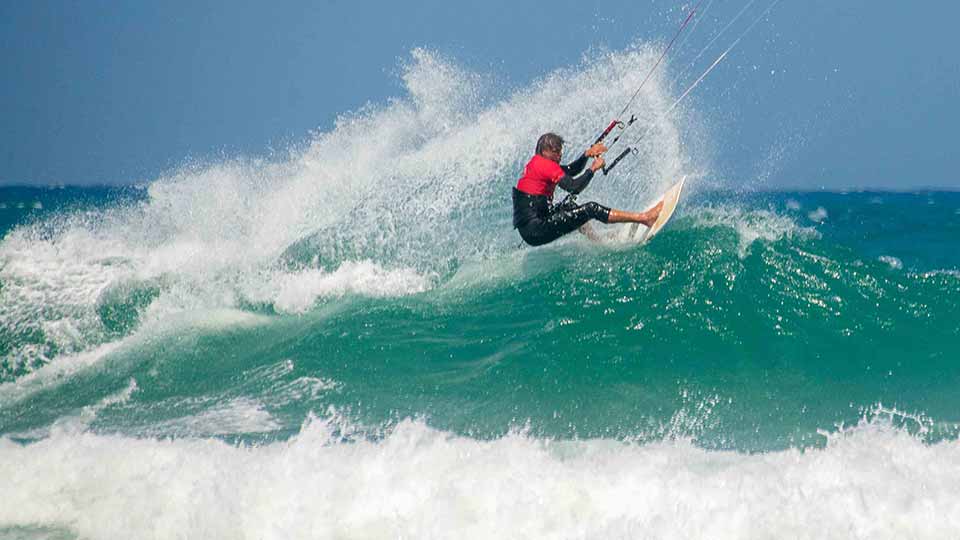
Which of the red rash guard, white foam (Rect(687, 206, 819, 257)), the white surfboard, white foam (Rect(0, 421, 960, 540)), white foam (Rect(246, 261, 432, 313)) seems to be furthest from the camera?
white foam (Rect(246, 261, 432, 313))

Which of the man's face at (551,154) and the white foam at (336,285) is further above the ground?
the man's face at (551,154)

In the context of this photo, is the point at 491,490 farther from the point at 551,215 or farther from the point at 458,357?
the point at 551,215

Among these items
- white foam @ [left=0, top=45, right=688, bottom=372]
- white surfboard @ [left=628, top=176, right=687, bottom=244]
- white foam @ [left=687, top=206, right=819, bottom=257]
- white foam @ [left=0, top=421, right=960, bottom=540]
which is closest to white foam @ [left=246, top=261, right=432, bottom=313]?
white foam @ [left=0, top=45, right=688, bottom=372]

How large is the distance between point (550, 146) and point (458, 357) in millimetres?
2171

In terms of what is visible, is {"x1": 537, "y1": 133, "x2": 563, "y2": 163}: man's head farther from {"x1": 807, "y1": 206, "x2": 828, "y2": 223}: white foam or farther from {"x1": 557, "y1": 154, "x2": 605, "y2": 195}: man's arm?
{"x1": 807, "y1": 206, "x2": 828, "y2": 223}: white foam

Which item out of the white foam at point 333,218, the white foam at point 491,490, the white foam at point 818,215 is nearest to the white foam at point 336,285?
the white foam at point 333,218

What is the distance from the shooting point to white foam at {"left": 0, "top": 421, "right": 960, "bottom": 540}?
13.5ft

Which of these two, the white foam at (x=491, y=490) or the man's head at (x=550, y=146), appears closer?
the white foam at (x=491, y=490)

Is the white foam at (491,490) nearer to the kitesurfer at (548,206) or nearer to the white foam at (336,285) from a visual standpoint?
the kitesurfer at (548,206)

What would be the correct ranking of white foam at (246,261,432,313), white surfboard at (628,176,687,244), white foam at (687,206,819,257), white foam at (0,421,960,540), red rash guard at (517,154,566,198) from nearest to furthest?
white foam at (0,421,960,540) < red rash guard at (517,154,566,198) < white surfboard at (628,176,687,244) < white foam at (687,206,819,257) < white foam at (246,261,432,313)

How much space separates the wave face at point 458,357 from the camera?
14.6 feet

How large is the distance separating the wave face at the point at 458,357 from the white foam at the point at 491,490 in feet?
0.05

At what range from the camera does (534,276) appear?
8.48 metres

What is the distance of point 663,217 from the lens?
26.8ft
